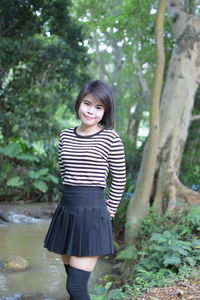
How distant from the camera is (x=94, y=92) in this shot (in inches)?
98.9

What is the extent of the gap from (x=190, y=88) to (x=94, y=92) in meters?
4.26

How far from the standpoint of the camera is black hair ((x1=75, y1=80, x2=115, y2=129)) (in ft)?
→ 8.24

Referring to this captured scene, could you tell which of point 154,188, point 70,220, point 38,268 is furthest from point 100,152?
point 154,188

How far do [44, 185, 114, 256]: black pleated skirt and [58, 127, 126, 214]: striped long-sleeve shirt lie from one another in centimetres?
6

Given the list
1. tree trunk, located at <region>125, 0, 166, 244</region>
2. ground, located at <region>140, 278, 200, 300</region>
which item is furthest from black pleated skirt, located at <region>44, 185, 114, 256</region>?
tree trunk, located at <region>125, 0, 166, 244</region>

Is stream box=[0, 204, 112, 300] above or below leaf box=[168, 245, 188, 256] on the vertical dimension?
below

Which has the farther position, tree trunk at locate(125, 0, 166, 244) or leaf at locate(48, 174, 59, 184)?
leaf at locate(48, 174, 59, 184)

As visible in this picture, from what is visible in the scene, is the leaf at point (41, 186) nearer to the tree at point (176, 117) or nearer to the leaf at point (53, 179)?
the leaf at point (53, 179)

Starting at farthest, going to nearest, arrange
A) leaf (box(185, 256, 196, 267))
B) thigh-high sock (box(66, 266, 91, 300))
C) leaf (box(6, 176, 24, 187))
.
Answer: leaf (box(6, 176, 24, 187)) < leaf (box(185, 256, 196, 267)) < thigh-high sock (box(66, 266, 91, 300))

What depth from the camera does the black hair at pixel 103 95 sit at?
2511mm

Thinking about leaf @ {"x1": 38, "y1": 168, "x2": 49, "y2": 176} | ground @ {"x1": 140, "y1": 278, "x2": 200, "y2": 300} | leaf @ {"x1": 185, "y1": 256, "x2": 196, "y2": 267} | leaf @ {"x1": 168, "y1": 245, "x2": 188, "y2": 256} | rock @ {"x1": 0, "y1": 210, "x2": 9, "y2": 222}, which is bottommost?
rock @ {"x1": 0, "y1": 210, "x2": 9, "y2": 222}

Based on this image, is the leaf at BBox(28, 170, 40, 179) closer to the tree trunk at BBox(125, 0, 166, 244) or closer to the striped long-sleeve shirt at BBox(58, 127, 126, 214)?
the tree trunk at BBox(125, 0, 166, 244)

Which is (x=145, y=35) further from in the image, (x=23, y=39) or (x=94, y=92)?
(x=94, y=92)

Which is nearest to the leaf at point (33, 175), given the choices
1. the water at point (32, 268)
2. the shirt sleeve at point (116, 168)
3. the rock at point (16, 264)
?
the water at point (32, 268)
